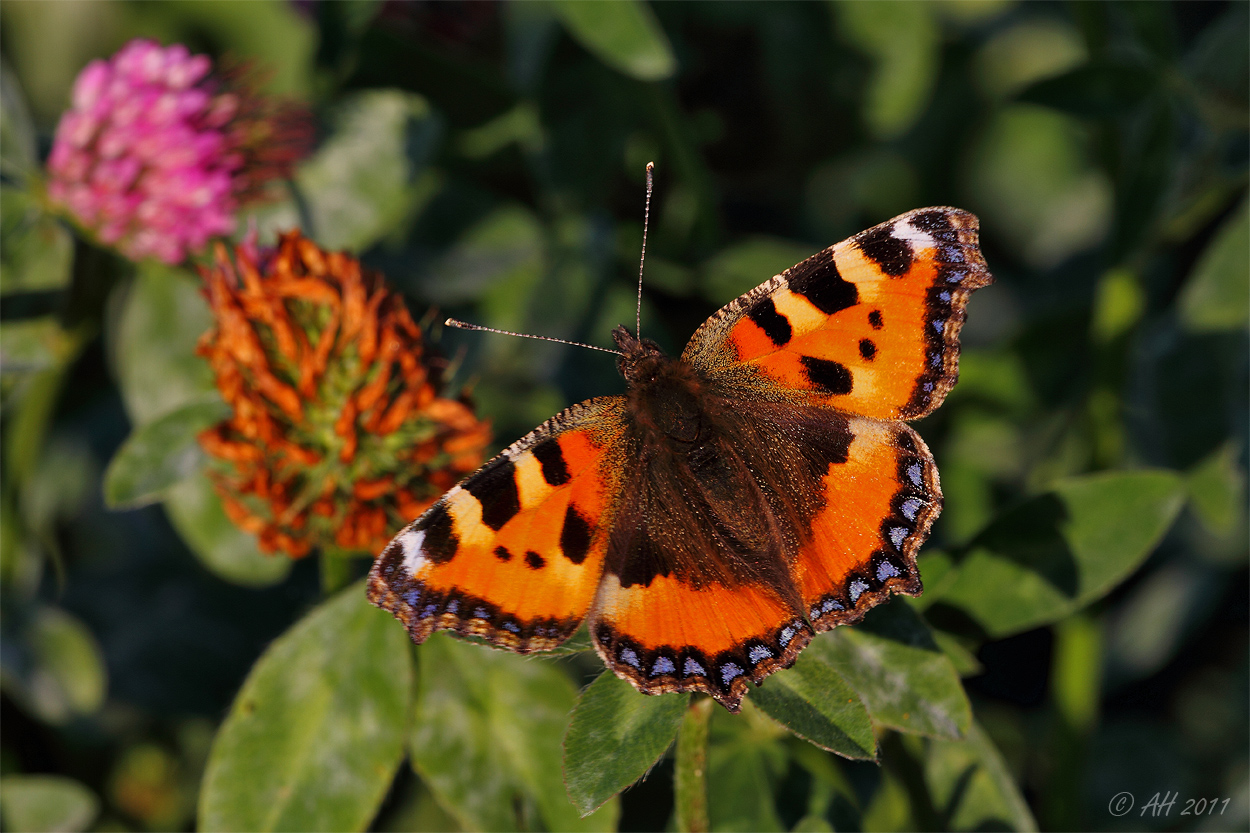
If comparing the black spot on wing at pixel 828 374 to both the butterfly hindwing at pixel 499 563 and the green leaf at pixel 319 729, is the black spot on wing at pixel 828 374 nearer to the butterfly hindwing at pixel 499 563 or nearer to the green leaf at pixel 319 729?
the butterfly hindwing at pixel 499 563

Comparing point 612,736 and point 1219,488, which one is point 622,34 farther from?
point 1219,488

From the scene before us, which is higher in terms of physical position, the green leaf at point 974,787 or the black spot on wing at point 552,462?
the black spot on wing at point 552,462

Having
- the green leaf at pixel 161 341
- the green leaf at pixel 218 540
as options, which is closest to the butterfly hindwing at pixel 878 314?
the green leaf at pixel 218 540

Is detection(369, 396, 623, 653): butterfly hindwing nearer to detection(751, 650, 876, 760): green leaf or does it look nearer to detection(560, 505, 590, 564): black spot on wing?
detection(560, 505, 590, 564): black spot on wing

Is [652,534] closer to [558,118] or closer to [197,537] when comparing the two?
[197,537]

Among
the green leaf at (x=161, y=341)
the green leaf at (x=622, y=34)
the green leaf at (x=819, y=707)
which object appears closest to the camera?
the green leaf at (x=819, y=707)

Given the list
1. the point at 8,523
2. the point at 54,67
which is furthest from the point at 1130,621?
the point at 54,67
